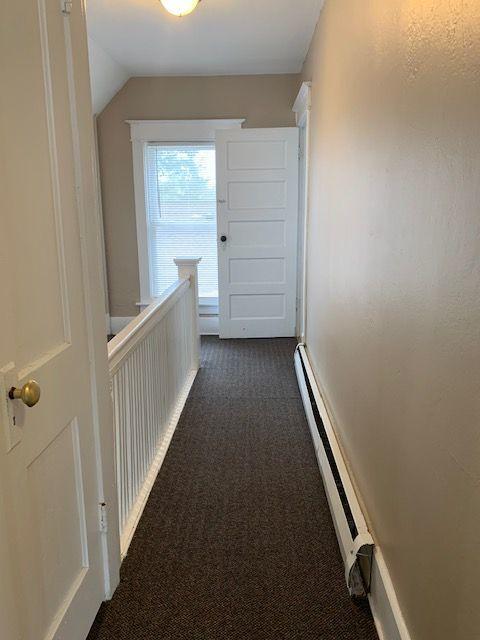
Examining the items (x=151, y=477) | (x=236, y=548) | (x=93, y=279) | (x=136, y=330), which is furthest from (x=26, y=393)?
(x=151, y=477)

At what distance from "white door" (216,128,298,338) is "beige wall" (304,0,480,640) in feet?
8.50

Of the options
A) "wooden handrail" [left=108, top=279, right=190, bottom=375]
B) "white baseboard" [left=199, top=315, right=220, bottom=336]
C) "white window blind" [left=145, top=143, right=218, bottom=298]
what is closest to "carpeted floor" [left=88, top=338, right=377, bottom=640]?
"wooden handrail" [left=108, top=279, right=190, bottom=375]

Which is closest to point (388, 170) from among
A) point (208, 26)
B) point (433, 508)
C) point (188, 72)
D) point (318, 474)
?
point (433, 508)

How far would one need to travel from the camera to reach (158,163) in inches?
204

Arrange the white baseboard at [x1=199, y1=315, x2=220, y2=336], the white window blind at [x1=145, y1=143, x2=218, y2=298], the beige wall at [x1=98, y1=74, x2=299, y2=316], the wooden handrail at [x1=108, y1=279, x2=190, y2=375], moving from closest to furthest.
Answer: the wooden handrail at [x1=108, y1=279, x2=190, y2=375], the beige wall at [x1=98, y1=74, x2=299, y2=316], the white window blind at [x1=145, y1=143, x2=218, y2=298], the white baseboard at [x1=199, y1=315, x2=220, y2=336]

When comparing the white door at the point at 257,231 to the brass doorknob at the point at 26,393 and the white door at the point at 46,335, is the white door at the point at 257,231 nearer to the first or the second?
the white door at the point at 46,335

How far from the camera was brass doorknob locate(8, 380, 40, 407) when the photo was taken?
1060 mm

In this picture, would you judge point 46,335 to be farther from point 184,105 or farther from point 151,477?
point 184,105

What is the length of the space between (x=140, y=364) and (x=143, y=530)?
0.73 m

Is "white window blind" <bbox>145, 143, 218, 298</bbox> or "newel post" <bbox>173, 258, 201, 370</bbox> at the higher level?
"white window blind" <bbox>145, 143, 218, 298</bbox>

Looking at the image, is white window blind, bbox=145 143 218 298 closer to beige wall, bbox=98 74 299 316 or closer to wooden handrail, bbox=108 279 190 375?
beige wall, bbox=98 74 299 316

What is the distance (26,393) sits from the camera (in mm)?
1073

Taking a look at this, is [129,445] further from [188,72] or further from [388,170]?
[188,72]

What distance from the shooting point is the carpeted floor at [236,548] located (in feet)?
5.45
